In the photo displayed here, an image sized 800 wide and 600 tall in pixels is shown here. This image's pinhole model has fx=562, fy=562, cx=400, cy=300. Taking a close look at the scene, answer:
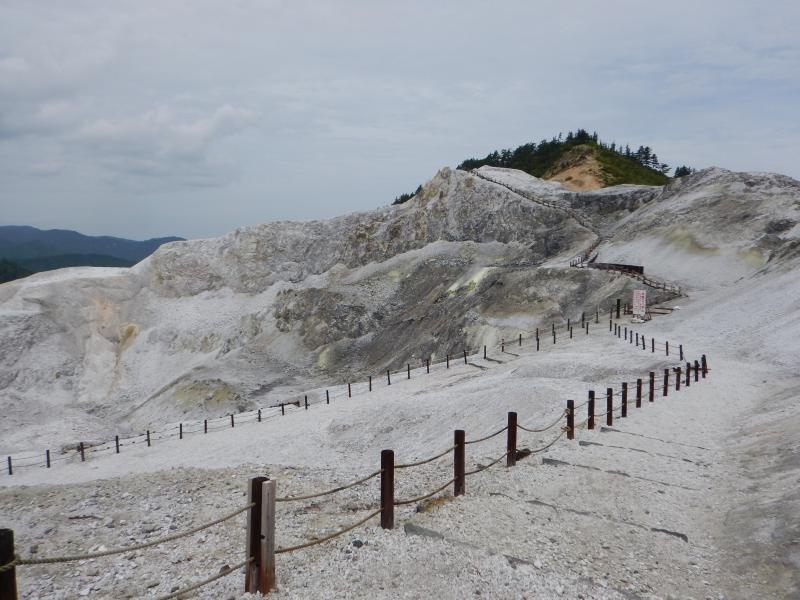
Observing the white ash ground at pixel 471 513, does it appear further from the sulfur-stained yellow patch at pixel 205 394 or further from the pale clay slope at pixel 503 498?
the sulfur-stained yellow patch at pixel 205 394

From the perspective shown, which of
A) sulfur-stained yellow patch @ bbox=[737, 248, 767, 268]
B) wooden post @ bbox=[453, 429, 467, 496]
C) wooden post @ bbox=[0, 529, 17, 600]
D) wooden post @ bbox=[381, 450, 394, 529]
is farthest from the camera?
sulfur-stained yellow patch @ bbox=[737, 248, 767, 268]

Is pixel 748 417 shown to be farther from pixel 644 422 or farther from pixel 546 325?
pixel 546 325

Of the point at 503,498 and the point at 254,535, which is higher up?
the point at 254,535

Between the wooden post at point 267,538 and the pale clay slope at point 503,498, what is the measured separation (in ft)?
0.78

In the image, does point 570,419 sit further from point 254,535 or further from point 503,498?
point 254,535

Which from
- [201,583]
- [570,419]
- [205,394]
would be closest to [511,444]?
[570,419]

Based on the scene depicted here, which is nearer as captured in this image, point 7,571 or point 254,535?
point 7,571

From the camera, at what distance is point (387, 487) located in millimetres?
7266

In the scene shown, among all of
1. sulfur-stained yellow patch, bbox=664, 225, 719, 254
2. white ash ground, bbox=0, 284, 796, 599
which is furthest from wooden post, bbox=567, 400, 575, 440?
sulfur-stained yellow patch, bbox=664, 225, 719, 254

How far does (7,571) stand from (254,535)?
85.9 inches

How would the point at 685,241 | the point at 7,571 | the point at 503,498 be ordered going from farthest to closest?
the point at 685,241, the point at 503,498, the point at 7,571

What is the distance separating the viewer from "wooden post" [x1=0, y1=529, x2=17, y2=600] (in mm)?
4211

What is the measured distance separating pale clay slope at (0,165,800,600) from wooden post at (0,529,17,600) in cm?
232

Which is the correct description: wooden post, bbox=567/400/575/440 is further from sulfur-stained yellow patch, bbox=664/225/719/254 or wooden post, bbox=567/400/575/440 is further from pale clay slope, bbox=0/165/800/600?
sulfur-stained yellow patch, bbox=664/225/719/254
